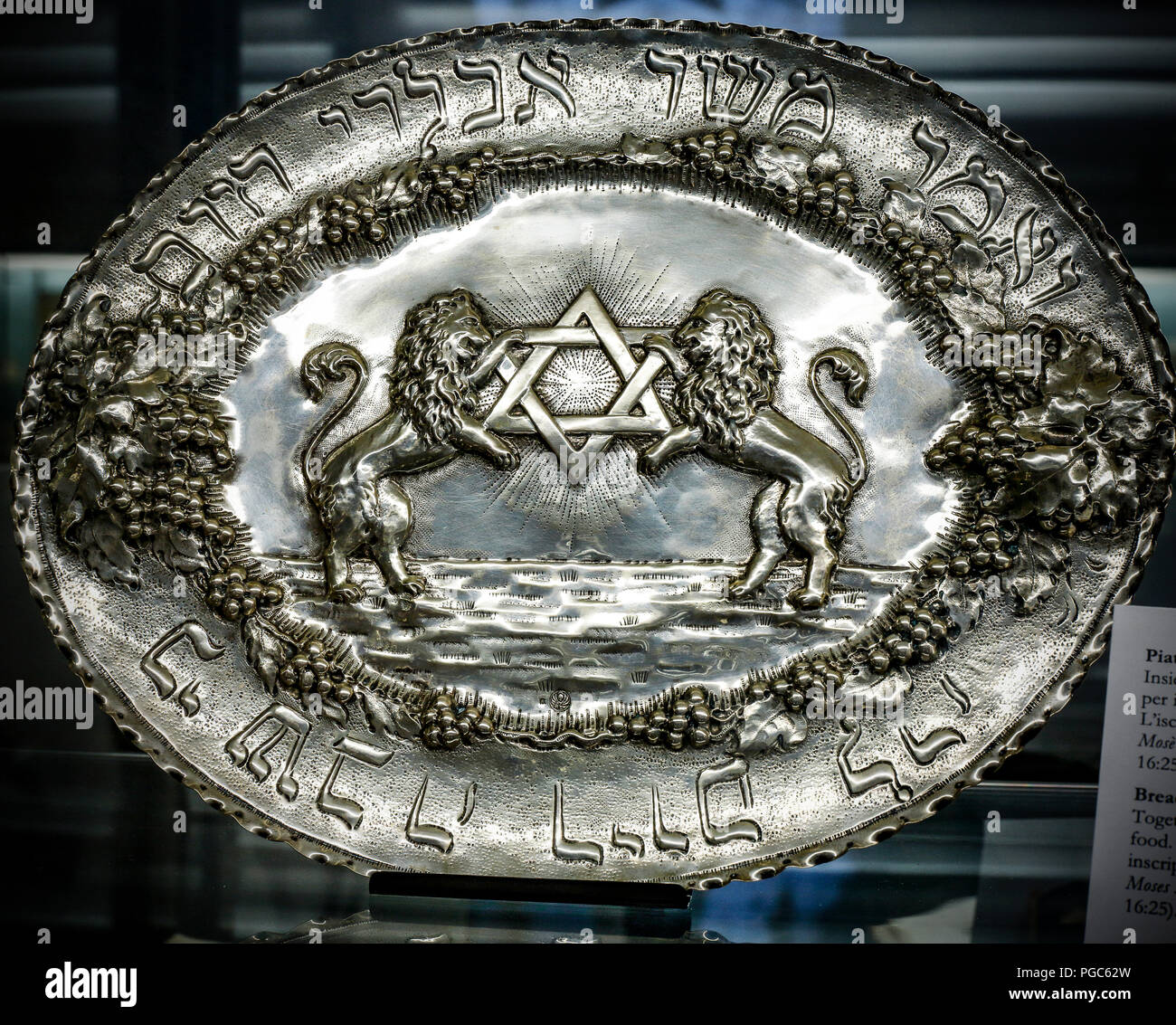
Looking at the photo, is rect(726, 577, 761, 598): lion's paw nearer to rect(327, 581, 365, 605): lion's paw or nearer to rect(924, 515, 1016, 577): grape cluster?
rect(924, 515, 1016, 577): grape cluster

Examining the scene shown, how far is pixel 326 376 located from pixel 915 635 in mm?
846

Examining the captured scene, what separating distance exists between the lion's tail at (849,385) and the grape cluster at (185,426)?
2.60 feet

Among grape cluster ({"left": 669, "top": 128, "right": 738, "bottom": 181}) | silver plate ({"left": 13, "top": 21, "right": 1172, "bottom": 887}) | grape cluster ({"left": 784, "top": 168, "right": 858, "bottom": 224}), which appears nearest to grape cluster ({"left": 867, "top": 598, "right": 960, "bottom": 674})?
silver plate ({"left": 13, "top": 21, "right": 1172, "bottom": 887})

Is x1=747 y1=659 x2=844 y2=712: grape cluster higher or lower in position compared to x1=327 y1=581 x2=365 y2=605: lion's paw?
lower

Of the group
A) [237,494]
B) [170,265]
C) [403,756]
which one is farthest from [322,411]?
[403,756]

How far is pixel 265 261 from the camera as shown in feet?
4.86

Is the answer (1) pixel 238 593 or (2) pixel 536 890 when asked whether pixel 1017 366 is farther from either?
(1) pixel 238 593

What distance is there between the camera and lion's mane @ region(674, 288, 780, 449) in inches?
56.9

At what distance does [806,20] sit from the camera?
1.51 m

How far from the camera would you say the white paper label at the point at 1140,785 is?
56.7 inches

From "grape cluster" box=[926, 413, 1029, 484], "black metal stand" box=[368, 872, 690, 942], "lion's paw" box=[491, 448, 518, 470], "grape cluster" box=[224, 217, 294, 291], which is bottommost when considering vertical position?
"black metal stand" box=[368, 872, 690, 942]

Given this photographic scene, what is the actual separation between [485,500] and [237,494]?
0.33 meters

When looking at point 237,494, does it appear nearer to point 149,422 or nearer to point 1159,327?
point 149,422

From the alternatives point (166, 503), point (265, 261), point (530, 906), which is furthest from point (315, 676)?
point (265, 261)
